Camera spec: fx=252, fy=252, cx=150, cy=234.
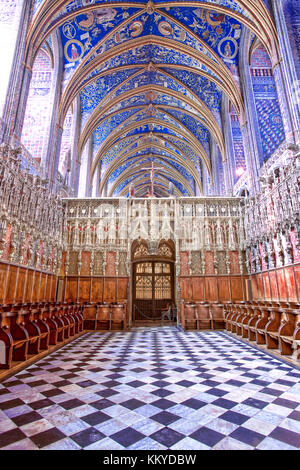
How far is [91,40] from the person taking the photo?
1434cm

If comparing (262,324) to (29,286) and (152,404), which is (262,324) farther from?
(29,286)

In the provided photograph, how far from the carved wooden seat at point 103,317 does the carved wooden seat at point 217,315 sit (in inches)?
176

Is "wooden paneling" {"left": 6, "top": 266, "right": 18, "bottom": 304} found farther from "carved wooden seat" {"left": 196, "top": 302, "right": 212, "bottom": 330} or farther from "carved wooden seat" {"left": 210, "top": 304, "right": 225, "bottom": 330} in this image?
"carved wooden seat" {"left": 210, "top": 304, "right": 225, "bottom": 330}

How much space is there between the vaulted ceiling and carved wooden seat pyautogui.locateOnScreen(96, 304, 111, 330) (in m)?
9.53

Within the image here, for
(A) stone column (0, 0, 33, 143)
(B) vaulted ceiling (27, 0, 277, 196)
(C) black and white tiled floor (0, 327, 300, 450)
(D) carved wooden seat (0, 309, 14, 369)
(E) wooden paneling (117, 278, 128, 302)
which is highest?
(B) vaulted ceiling (27, 0, 277, 196)

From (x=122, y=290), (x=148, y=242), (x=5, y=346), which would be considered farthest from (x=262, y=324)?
(x=148, y=242)

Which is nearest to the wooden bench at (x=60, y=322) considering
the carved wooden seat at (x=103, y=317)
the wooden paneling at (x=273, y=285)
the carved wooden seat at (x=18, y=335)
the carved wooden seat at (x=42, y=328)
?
the carved wooden seat at (x=42, y=328)

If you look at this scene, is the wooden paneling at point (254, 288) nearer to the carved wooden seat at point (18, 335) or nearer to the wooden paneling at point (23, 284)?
the wooden paneling at point (23, 284)

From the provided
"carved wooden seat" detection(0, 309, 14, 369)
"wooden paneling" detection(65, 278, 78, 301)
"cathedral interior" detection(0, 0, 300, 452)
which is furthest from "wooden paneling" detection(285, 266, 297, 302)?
"wooden paneling" detection(65, 278, 78, 301)

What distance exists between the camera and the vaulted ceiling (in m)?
12.3

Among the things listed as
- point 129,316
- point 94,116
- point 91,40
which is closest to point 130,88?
point 94,116

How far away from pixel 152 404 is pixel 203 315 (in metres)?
8.37
